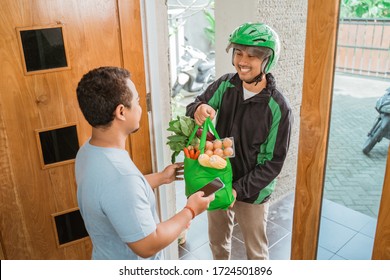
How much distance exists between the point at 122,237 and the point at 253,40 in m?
1.25

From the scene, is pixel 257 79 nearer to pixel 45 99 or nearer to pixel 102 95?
pixel 102 95

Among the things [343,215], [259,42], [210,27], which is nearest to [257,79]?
[259,42]

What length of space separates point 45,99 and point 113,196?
39.5 inches

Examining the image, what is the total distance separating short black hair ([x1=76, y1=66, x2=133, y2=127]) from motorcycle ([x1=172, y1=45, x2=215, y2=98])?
6459mm

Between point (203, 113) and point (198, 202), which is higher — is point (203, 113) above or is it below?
above

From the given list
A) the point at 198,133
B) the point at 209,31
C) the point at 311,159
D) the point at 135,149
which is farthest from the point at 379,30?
the point at 209,31

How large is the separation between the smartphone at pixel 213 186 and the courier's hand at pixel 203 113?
1.24 feet

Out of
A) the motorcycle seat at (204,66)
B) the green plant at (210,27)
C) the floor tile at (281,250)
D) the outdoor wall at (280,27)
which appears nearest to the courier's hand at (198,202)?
the floor tile at (281,250)


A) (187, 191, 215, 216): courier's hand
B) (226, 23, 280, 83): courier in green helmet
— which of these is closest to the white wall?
(226, 23, 280, 83): courier in green helmet

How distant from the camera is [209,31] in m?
9.05

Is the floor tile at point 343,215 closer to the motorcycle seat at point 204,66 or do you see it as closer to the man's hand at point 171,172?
the man's hand at point 171,172

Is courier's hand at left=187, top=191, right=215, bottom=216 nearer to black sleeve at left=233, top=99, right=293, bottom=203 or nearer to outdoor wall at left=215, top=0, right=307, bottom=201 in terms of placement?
black sleeve at left=233, top=99, right=293, bottom=203

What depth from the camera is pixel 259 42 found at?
6.70 ft

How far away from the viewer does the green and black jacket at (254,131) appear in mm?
2166
